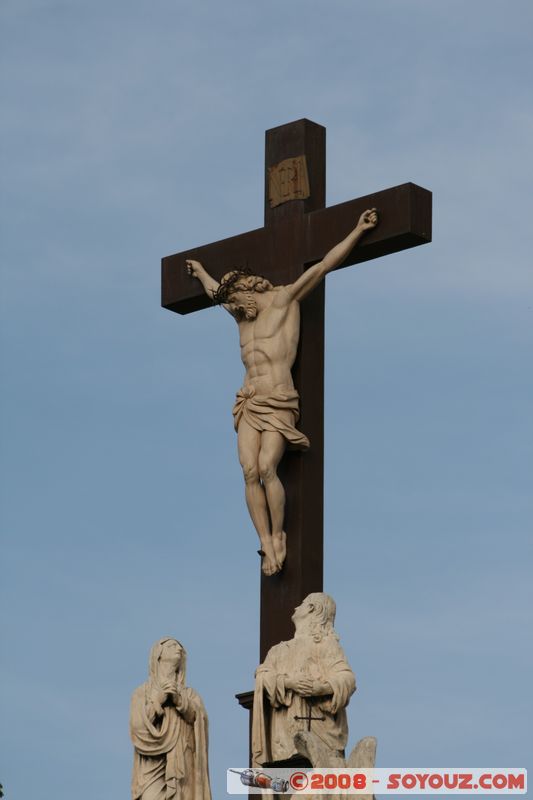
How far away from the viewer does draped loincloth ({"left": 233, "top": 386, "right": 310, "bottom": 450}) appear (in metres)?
19.0

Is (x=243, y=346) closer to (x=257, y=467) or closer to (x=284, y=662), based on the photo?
(x=257, y=467)

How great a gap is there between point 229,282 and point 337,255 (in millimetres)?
852

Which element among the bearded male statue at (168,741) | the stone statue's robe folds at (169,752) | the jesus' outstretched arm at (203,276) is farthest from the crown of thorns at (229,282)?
the stone statue's robe folds at (169,752)

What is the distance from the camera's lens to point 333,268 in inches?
762

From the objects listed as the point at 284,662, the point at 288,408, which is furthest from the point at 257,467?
the point at 284,662

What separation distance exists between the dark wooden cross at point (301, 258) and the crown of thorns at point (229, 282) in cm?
18

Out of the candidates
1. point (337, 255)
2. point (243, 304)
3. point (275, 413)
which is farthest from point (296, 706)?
point (337, 255)

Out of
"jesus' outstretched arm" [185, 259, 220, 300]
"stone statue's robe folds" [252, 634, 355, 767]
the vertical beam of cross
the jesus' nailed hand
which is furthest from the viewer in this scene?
"jesus' outstretched arm" [185, 259, 220, 300]

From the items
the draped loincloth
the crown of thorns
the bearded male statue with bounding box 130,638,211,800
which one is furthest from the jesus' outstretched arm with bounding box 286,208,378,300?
the bearded male statue with bounding box 130,638,211,800

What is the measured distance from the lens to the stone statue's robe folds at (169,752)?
17.3m

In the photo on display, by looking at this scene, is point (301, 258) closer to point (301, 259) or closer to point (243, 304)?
point (301, 259)

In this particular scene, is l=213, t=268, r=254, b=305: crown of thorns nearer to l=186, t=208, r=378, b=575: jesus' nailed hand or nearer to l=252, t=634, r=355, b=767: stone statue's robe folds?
l=186, t=208, r=378, b=575: jesus' nailed hand

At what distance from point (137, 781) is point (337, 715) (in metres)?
1.35

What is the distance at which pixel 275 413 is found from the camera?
19.1m
